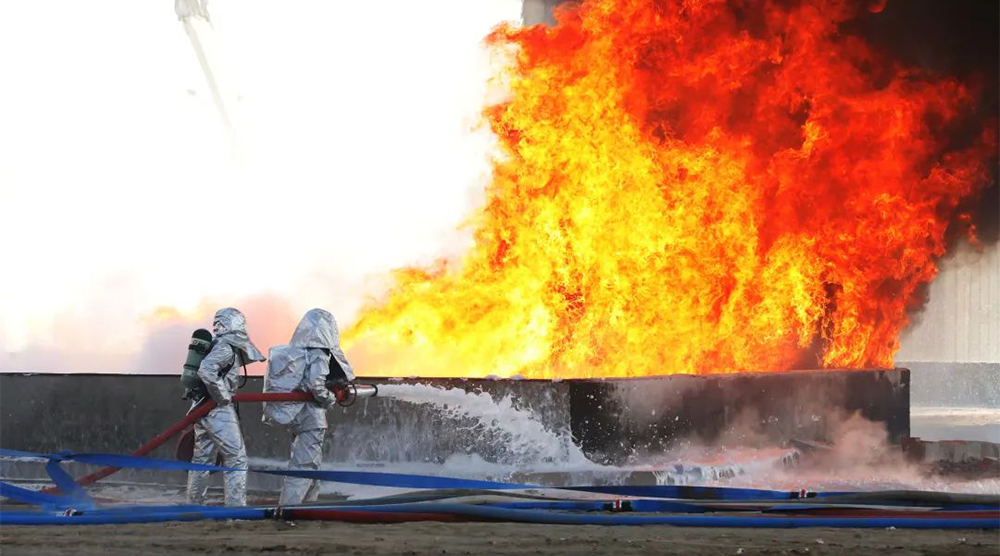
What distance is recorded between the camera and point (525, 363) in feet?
39.2

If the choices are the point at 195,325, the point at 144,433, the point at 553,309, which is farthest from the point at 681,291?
the point at 195,325

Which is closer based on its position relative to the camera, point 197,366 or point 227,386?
point 227,386

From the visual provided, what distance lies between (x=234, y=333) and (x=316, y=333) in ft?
1.84

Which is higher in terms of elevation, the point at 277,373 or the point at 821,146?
the point at 821,146

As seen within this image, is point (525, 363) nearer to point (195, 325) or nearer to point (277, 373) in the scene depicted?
point (277, 373)

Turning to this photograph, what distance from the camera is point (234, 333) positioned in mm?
8242

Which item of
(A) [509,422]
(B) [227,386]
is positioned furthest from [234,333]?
(A) [509,422]

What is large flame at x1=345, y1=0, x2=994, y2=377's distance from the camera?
12055 millimetres

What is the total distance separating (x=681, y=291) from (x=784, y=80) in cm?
286

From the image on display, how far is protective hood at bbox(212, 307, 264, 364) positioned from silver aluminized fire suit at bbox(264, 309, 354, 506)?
Result: 17cm

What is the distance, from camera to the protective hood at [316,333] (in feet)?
27.1

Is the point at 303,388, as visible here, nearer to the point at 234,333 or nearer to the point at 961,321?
the point at 234,333

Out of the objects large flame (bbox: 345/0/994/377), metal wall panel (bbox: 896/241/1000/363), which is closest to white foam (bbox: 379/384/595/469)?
large flame (bbox: 345/0/994/377)

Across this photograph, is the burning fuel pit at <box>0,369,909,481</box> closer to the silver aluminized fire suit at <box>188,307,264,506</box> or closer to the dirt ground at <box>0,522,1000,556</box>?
the silver aluminized fire suit at <box>188,307,264,506</box>
